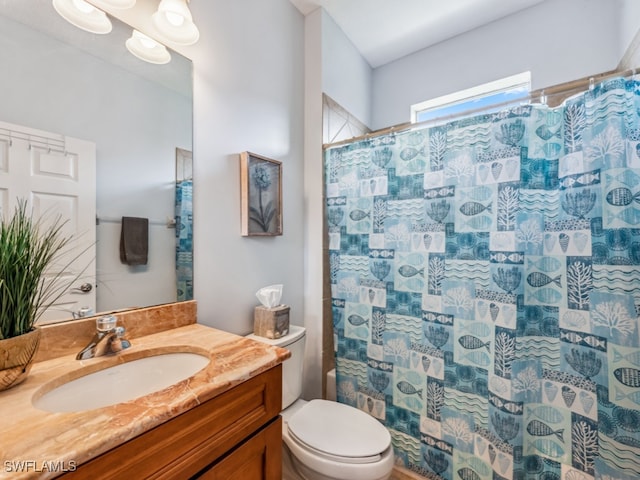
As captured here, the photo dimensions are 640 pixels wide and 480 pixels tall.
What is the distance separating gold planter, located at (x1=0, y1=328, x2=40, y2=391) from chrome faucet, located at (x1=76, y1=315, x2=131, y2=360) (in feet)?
0.49

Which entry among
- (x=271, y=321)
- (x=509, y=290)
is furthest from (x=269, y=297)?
(x=509, y=290)

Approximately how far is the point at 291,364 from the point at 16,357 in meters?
0.97

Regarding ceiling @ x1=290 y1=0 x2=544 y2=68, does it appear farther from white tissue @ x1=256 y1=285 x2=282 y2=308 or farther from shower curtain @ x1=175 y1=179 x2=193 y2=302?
white tissue @ x1=256 y1=285 x2=282 y2=308

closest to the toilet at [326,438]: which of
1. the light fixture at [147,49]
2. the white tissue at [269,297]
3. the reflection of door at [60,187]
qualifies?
the white tissue at [269,297]

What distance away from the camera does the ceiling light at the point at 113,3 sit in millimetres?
950

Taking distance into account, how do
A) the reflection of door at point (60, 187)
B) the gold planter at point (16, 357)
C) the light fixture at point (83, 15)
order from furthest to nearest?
the light fixture at point (83, 15), the reflection of door at point (60, 187), the gold planter at point (16, 357)

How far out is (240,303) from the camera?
4.68ft

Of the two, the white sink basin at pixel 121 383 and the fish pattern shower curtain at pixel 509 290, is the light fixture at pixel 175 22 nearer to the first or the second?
the fish pattern shower curtain at pixel 509 290

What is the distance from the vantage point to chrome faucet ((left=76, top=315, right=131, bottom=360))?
84cm

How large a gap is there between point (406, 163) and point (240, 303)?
1118 millimetres

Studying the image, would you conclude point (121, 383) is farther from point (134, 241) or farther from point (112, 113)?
point (112, 113)

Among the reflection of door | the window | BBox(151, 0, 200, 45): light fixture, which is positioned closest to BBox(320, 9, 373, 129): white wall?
the window

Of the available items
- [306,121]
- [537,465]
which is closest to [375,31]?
[306,121]

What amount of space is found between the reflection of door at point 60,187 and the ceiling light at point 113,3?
0.48m
